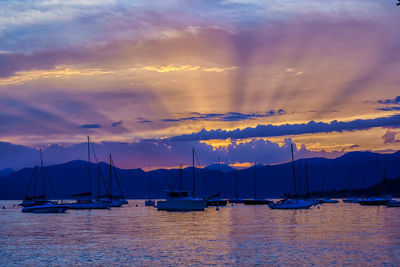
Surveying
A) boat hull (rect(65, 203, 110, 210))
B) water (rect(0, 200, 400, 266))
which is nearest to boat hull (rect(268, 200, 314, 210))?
boat hull (rect(65, 203, 110, 210))

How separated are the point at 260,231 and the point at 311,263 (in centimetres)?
2462

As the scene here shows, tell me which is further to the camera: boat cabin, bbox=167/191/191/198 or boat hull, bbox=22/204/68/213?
boat hull, bbox=22/204/68/213

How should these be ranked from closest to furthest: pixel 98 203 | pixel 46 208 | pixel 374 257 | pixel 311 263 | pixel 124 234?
pixel 311 263, pixel 374 257, pixel 124 234, pixel 46 208, pixel 98 203

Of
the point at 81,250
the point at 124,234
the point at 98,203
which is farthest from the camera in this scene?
the point at 98,203

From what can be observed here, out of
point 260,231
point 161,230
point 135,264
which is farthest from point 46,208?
point 135,264

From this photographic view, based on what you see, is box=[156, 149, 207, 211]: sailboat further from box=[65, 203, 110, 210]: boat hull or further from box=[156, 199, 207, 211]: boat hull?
box=[65, 203, 110, 210]: boat hull

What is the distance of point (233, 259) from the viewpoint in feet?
122

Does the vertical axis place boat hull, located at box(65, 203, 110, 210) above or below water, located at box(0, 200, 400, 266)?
above

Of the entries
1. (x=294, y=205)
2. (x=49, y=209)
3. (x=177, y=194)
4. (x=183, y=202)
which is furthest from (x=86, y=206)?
(x=294, y=205)

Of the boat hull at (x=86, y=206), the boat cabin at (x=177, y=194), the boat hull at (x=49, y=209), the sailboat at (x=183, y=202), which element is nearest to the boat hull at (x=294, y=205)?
the sailboat at (x=183, y=202)

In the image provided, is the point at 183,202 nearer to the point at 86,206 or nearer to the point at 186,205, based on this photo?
the point at 186,205

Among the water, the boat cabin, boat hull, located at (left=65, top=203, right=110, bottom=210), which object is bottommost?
the water

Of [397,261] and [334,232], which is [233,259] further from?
[334,232]

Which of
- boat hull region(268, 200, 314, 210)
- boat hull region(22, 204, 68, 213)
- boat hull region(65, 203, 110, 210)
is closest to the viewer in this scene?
boat hull region(22, 204, 68, 213)
